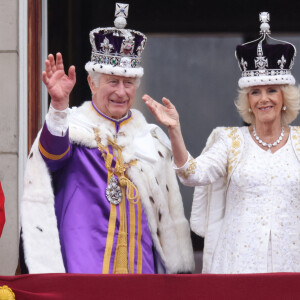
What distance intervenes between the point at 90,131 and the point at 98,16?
1945 mm

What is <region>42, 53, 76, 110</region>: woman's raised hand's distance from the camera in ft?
15.1

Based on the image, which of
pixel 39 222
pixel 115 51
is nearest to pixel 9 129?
pixel 115 51

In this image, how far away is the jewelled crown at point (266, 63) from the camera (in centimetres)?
496

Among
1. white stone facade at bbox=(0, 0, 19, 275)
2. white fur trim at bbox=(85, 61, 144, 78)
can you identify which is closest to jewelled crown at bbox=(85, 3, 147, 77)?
white fur trim at bbox=(85, 61, 144, 78)

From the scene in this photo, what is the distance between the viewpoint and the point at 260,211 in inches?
190

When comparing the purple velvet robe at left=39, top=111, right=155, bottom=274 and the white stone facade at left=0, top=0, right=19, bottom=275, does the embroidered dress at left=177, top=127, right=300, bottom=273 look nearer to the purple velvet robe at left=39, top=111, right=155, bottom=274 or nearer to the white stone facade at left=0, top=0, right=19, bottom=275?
the purple velvet robe at left=39, top=111, right=155, bottom=274

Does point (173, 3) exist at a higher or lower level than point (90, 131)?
higher

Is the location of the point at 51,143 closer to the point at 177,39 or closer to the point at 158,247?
the point at 158,247

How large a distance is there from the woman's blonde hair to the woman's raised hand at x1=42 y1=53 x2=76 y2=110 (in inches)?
34.2

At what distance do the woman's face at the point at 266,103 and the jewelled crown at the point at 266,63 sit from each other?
0.15 ft

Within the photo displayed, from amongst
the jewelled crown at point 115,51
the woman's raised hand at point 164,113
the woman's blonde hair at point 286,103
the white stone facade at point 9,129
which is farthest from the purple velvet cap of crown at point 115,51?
the white stone facade at point 9,129

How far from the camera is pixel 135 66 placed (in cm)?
504
